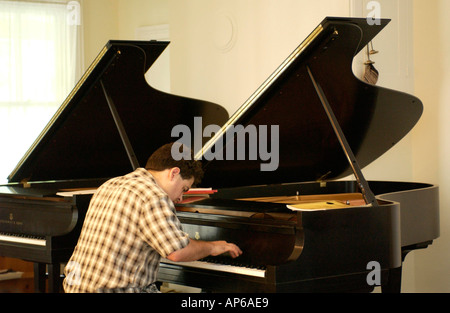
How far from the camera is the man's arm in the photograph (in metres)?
2.79

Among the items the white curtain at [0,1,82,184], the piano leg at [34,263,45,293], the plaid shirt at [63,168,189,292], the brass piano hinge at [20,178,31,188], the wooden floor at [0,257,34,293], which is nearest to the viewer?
the plaid shirt at [63,168,189,292]

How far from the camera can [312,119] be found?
3922mm

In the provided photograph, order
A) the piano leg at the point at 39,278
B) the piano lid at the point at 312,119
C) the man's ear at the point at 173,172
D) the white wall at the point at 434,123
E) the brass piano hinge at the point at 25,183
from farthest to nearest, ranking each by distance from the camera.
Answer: the white wall at the point at 434,123
the brass piano hinge at the point at 25,183
the piano leg at the point at 39,278
the piano lid at the point at 312,119
the man's ear at the point at 173,172

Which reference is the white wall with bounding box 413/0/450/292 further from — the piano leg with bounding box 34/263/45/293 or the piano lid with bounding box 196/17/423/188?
the piano leg with bounding box 34/263/45/293

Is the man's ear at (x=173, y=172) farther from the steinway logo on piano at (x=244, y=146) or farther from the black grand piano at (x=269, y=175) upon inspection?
the black grand piano at (x=269, y=175)

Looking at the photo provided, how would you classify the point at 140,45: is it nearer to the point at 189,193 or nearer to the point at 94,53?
the point at 189,193

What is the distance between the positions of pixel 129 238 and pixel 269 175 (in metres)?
1.73

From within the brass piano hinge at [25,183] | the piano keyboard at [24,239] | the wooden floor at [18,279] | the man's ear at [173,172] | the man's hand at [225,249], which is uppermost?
the man's ear at [173,172]

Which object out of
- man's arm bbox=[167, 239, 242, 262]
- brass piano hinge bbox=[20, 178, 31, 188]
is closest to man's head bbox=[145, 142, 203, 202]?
man's arm bbox=[167, 239, 242, 262]

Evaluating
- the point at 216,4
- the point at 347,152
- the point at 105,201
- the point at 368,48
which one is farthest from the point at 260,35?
the point at 105,201

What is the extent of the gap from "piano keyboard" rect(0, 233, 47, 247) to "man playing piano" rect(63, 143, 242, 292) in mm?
1428

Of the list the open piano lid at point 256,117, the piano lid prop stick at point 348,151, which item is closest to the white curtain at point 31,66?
the open piano lid at point 256,117

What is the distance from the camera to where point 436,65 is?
5.48 m

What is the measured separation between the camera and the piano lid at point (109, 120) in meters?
4.18
